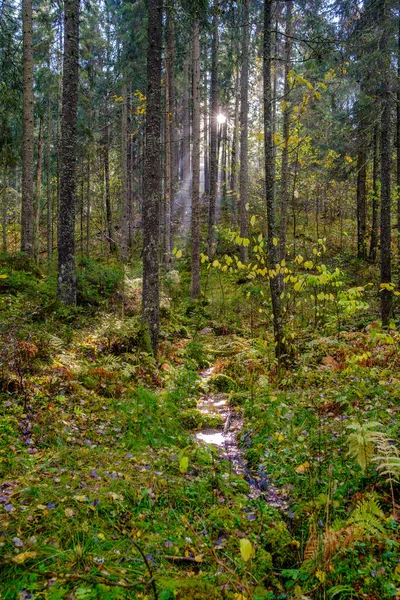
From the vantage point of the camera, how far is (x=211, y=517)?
339cm

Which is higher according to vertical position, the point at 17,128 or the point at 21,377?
the point at 17,128

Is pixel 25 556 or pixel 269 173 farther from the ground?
pixel 269 173

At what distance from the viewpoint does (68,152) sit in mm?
9266

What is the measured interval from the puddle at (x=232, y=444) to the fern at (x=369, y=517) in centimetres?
78

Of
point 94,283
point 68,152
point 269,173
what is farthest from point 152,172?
point 94,283

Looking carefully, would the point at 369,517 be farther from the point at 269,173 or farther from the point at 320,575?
the point at 269,173

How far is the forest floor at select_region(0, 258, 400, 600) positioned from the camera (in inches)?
104

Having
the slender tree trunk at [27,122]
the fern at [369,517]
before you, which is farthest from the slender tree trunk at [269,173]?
the slender tree trunk at [27,122]

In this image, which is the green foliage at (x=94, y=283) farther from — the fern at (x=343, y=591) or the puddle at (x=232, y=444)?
the fern at (x=343, y=591)

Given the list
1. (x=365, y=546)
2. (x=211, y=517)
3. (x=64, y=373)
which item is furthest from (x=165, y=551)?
(x=64, y=373)

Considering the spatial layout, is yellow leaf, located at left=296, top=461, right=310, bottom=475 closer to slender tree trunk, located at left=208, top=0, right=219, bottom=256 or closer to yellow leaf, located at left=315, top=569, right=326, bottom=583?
yellow leaf, located at left=315, top=569, right=326, bottom=583

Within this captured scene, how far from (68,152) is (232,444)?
25.7 ft

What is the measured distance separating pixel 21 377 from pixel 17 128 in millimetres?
15826

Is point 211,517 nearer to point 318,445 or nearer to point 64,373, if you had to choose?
point 318,445
